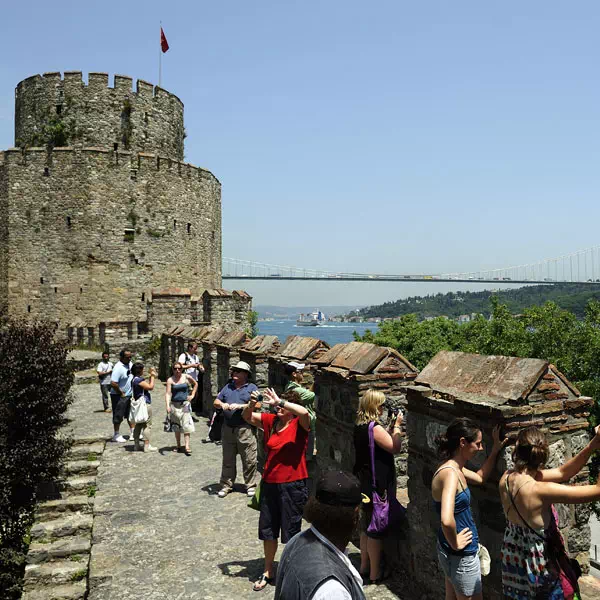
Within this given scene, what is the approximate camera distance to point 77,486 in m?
7.58

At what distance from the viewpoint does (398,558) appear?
445cm

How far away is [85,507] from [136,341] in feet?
41.7

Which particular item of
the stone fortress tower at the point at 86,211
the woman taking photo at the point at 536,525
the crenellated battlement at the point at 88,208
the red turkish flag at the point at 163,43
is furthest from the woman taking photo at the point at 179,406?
the red turkish flag at the point at 163,43

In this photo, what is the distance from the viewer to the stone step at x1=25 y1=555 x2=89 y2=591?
207 inches

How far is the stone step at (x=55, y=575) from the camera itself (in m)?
5.26

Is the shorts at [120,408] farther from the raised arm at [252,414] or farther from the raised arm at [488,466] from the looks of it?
the raised arm at [488,466]

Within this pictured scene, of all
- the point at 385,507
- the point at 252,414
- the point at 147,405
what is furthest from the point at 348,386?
the point at 147,405

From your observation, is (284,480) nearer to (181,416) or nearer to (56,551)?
(56,551)

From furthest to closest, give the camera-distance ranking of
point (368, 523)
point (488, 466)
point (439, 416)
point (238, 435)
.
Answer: point (238, 435) < point (368, 523) < point (439, 416) < point (488, 466)

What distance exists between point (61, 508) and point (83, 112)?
24.5m

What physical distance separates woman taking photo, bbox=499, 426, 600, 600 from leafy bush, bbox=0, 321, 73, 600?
5.26 m

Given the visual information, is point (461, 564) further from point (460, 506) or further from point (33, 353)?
point (33, 353)

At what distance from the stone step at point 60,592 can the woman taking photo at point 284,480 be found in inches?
65.3

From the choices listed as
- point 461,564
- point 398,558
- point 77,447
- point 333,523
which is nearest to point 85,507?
point 77,447
